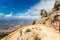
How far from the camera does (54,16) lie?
108 ft

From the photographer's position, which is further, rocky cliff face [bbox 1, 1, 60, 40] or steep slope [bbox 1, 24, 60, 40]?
rocky cliff face [bbox 1, 1, 60, 40]

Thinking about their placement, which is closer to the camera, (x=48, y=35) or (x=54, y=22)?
(x=48, y=35)

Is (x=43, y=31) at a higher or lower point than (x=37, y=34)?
higher

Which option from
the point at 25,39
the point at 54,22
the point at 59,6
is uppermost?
the point at 59,6

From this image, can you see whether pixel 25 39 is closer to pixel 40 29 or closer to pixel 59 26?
pixel 40 29

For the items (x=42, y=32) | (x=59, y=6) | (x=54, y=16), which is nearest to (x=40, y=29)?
(x=42, y=32)

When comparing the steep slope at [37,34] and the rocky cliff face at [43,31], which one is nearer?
the steep slope at [37,34]

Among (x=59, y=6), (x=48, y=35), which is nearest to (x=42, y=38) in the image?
(x=48, y=35)

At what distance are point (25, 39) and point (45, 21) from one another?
7.53m

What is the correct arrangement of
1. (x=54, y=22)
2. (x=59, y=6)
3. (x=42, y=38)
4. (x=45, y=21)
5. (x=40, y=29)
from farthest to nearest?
(x=59, y=6)
(x=45, y=21)
(x=54, y=22)
(x=40, y=29)
(x=42, y=38)

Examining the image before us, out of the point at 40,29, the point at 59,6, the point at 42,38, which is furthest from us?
the point at 59,6

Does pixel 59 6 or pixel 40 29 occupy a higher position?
pixel 59 6

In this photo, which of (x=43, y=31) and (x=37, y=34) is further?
(x=43, y=31)

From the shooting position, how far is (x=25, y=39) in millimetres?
28891
